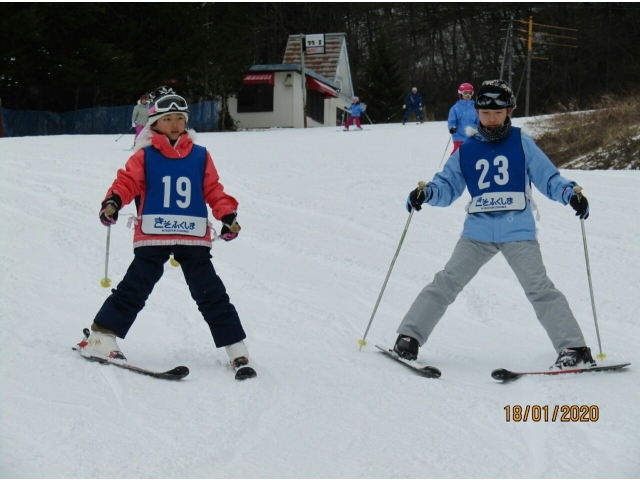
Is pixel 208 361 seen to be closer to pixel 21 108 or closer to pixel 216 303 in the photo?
pixel 216 303

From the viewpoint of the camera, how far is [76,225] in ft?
26.1

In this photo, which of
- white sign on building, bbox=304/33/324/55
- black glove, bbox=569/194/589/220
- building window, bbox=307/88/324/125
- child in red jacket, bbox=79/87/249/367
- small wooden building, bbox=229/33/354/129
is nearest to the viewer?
child in red jacket, bbox=79/87/249/367

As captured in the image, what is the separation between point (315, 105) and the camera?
123 feet

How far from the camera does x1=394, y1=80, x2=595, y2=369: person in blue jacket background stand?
4.38 m

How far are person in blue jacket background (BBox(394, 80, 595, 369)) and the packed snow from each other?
36 centimetres

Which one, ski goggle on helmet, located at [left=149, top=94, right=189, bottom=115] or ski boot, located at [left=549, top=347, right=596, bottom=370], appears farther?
ski goggle on helmet, located at [left=149, top=94, right=189, bottom=115]

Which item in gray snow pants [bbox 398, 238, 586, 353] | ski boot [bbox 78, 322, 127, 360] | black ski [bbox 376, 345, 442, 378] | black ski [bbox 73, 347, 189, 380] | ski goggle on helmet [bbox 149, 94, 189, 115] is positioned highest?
ski goggle on helmet [bbox 149, 94, 189, 115]

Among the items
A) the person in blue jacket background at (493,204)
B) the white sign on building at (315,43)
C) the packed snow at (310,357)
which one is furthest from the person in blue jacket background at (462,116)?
the white sign on building at (315,43)

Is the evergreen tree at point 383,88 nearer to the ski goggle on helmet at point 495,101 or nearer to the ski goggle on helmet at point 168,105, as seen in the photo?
the ski goggle on helmet at point 495,101

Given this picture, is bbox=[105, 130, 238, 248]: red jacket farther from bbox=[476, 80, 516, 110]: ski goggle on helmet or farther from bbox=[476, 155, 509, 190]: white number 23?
bbox=[476, 80, 516, 110]: ski goggle on helmet

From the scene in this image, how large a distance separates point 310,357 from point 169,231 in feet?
3.61

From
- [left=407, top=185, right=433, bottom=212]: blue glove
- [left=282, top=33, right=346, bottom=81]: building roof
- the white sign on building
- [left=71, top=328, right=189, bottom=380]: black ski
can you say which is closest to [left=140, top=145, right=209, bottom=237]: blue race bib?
Result: [left=71, top=328, right=189, bottom=380]: black ski

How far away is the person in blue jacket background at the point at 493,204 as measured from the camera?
14.4 feet

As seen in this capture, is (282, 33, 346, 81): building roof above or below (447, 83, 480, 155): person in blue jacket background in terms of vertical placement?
above
